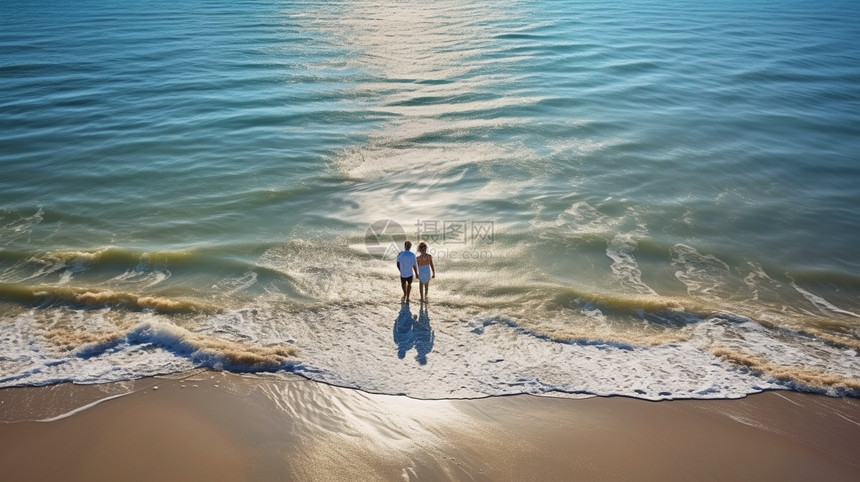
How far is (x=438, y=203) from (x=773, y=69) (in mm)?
23636

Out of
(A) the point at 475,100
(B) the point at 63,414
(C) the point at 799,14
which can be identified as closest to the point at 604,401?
(B) the point at 63,414

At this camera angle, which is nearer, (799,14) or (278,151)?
(278,151)

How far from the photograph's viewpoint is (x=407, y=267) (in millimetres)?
11688

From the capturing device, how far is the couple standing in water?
11.6 metres

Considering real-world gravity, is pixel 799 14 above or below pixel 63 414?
above

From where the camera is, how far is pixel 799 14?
4522 cm

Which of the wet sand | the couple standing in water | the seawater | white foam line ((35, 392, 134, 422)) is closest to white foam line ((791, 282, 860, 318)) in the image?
the seawater

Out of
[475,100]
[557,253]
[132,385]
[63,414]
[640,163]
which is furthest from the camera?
[475,100]

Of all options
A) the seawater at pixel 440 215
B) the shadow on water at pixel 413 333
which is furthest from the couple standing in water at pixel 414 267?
the seawater at pixel 440 215

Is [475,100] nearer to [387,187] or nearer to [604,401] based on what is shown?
[387,187]

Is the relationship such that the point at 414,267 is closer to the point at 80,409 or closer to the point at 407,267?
the point at 407,267

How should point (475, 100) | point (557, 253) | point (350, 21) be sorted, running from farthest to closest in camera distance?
point (350, 21)
point (475, 100)
point (557, 253)

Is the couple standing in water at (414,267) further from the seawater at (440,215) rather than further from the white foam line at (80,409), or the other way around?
the white foam line at (80,409)

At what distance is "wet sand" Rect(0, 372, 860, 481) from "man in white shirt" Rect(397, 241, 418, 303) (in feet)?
9.50
